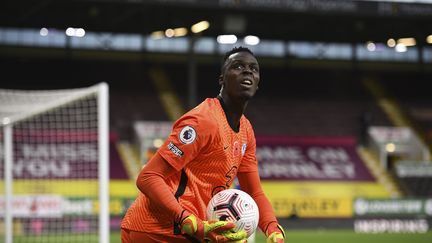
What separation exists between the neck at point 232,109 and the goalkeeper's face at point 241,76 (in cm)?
6

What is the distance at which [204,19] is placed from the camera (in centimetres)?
2950

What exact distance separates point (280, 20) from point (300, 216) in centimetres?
798

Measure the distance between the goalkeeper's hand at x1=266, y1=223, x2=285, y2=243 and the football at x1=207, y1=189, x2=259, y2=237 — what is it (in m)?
0.27

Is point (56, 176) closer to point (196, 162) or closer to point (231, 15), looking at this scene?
point (231, 15)

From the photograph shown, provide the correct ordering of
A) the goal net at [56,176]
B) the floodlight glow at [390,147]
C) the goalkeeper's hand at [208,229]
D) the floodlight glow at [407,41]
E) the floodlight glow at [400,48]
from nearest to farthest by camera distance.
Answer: the goalkeeper's hand at [208,229] < the goal net at [56,176] < the floodlight glow at [390,147] < the floodlight glow at [407,41] < the floodlight glow at [400,48]

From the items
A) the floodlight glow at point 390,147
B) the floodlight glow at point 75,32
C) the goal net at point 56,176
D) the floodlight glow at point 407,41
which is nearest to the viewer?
the goal net at point 56,176

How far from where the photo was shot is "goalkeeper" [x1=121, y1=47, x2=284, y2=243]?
4.76 meters

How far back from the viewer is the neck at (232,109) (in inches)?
199

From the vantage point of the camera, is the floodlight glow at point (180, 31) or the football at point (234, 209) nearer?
the football at point (234, 209)

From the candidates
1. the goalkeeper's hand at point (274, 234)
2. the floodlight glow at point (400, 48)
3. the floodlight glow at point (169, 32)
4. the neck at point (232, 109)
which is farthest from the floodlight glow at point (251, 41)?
the neck at point (232, 109)

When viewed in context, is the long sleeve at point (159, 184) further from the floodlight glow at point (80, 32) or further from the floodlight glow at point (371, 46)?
the floodlight glow at point (371, 46)

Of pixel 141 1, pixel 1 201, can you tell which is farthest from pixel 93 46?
pixel 1 201

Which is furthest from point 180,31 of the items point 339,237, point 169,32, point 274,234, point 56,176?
point 274,234

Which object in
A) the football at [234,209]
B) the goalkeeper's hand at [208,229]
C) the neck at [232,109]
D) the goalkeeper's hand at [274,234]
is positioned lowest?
the goalkeeper's hand at [274,234]
